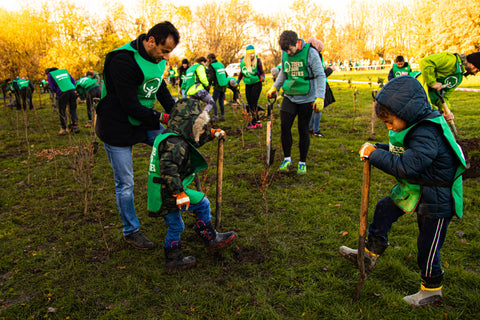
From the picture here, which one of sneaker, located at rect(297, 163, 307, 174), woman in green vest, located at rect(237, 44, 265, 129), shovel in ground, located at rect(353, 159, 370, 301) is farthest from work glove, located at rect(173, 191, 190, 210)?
woman in green vest, located at rect(237, 44, 265, 129)

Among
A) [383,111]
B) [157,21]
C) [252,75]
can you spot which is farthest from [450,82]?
[157,21]

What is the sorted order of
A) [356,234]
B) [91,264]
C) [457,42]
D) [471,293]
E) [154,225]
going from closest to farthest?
[471,293] → [91,264] → [356,234] → [154,225] → [457,42]

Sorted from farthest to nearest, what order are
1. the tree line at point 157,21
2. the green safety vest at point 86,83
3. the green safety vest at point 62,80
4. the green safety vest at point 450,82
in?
1. the tree line at point 157,21
2. the green safety vest at point 86,83
3. the green safety vest at point 62,80
4. the green safety vest at point 450,82

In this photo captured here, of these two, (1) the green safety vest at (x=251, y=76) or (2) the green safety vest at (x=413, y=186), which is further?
(1) the green safety vest at (x=251, y=76)

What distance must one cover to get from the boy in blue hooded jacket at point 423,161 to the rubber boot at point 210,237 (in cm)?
157

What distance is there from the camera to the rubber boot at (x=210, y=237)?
3.03 meters

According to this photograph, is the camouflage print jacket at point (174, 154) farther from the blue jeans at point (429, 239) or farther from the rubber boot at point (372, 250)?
the blue jeans at point (429, 239)

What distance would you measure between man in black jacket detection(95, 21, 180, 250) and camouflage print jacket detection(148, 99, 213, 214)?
44cm

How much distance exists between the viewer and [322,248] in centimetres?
333

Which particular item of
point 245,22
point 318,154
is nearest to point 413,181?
point 318,154

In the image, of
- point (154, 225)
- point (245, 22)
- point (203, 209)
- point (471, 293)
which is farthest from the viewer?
point (245, 22)

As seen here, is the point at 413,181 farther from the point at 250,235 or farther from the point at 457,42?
the point at 457,42

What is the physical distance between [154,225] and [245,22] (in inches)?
1764

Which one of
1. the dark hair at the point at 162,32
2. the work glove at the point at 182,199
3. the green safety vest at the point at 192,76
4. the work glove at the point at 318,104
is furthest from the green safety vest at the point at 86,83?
the work glove at the point at 182,199
